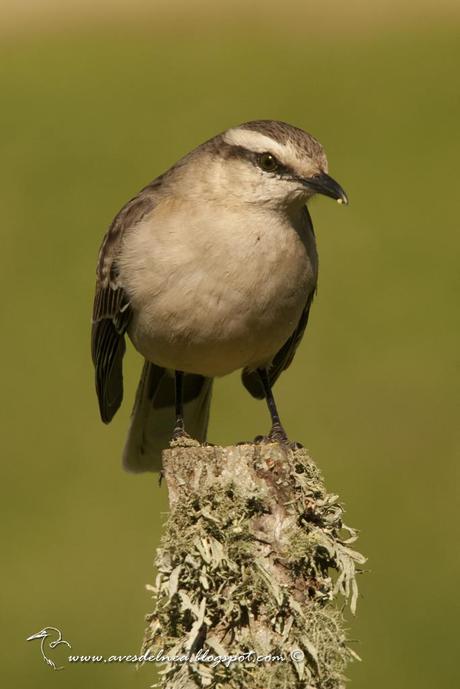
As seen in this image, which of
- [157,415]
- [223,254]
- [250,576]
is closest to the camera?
[250,576]

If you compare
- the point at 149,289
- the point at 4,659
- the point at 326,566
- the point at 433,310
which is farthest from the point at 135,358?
the point at 326,566

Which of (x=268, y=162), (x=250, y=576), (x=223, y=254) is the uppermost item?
(x=268, y=162)

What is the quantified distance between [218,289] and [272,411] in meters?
1.11

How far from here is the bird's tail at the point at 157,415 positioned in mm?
7945

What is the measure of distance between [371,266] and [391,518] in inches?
110

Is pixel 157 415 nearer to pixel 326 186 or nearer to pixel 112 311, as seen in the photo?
pixel 112 311

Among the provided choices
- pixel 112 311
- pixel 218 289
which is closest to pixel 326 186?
pixel 218 289

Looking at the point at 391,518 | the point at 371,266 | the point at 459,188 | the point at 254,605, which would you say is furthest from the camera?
the point at 459,188

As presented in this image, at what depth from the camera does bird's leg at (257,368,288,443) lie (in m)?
7.19

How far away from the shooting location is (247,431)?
395 inches

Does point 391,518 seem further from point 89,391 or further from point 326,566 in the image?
point 326,566

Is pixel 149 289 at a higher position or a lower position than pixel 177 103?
lower

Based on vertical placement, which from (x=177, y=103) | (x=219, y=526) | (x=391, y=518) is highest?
(x=177, y=103)

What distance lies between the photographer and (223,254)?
6613 mm
